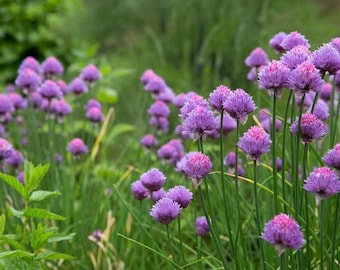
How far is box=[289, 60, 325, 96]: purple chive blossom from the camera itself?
1.17 metres

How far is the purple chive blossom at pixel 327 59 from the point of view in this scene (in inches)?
48.6

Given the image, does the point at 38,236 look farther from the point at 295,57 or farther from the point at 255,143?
the point at 295,57

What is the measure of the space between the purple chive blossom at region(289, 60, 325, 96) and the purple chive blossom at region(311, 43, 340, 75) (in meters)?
0.06

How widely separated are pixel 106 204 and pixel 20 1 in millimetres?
2811

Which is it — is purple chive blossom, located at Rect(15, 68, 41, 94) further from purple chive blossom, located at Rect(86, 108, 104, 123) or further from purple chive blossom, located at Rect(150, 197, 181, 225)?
purple chive blossom, located at Rect(150, 197, 181, 225)

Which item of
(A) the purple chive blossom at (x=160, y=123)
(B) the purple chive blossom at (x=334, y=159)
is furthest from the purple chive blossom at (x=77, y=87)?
(B) the purple chive blossom at (x=334, y=159)

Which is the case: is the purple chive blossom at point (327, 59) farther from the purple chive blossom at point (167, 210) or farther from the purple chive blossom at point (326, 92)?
the purple chive blossom at point (326, 92)

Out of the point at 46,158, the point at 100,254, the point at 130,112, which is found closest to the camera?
the point at 100,254

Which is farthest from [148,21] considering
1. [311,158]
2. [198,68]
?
[311,158]

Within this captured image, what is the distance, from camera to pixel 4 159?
184cm

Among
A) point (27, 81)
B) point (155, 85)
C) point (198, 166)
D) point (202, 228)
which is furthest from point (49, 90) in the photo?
point (198, 166)

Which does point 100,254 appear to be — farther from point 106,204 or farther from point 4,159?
point 4,159

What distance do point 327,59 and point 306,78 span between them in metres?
0.10

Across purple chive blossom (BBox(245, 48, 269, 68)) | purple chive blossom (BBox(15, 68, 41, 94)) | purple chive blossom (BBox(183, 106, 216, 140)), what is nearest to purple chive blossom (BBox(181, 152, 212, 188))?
purple chive blossom (BBox(183, 106, 216, 140))
